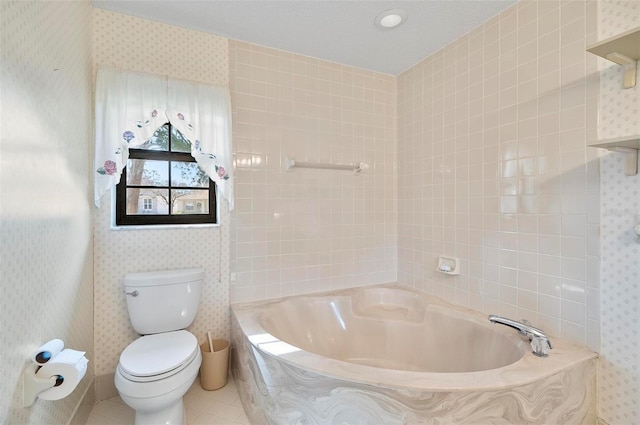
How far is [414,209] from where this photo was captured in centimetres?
252

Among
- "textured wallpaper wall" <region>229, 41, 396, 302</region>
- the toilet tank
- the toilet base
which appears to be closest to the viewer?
the toilet base

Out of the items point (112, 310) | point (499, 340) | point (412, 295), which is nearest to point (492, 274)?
point (499, 340)

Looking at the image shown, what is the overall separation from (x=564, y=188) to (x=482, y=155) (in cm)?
52

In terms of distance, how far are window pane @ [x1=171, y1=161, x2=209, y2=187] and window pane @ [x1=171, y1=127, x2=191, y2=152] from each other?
0.10m

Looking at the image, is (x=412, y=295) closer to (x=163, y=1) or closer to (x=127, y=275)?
(x=127, y=275)

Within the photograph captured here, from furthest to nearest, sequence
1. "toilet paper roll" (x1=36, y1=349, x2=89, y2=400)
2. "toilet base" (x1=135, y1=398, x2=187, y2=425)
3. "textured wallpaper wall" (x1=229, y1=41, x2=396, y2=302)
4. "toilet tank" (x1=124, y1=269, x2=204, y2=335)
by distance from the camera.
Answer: "textured wallpaper wall" (x1=229, y1=41, x2=396, y2=302), "toilet tank" (x1=124, y1=269, x2=204, y2=335), "toilet base" (x1=135, y1=398, x2=187, y2=425), "toilet paper roll" (x1=36, y1=349, x2=89, y2=400)

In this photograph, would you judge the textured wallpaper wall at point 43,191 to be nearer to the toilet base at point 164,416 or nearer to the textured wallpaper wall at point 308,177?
the toilet base at point 164,416

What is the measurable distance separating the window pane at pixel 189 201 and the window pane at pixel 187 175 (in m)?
0.05

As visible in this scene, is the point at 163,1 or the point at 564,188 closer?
the point at 564,188

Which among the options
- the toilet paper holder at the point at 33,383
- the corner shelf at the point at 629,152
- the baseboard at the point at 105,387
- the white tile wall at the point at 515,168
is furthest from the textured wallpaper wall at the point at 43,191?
the white tile wall at the point at 515,168

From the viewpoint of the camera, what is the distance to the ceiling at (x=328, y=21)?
1767 millimetres

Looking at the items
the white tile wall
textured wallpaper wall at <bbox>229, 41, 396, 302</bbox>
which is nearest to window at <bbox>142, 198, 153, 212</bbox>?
textured wallpaper wall at <bbox>229, 41, 396, 302</bbox>

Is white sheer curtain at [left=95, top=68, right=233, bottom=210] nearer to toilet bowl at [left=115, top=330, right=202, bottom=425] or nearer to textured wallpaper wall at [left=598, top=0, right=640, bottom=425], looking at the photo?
toilet bowl at [left=115, top=330, right=202, bottom=425]

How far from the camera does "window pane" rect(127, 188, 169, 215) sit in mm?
1957
